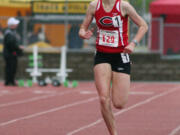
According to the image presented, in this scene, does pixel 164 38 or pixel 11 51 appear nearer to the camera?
pixel 11 51

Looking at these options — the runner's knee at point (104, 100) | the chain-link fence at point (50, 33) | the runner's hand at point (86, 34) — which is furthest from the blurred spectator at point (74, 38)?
the runner's knee at point (104, 100)

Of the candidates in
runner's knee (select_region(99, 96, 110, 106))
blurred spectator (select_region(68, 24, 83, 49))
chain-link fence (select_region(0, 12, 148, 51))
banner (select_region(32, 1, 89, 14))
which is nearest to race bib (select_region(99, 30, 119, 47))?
runner's knee (select_region(99, 96, 110, 106))

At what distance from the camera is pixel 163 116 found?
12125 millimetres

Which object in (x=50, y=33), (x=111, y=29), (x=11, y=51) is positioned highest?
(x=111, y=29)

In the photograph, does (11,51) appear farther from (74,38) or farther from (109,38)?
(109,38)

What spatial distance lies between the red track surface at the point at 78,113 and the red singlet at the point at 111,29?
5.59ft

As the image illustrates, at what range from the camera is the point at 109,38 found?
8125 mm

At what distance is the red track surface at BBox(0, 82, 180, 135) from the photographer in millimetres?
9970

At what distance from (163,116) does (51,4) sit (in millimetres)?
14364

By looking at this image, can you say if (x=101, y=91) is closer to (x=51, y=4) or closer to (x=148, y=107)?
(x=148, y=107)

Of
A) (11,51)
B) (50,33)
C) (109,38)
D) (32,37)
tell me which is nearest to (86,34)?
(109,38)

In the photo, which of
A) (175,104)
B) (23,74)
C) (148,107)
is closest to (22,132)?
(148,107)

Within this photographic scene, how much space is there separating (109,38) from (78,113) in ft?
15.8

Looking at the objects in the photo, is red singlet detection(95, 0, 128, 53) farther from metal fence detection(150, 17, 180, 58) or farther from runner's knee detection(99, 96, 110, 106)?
metal fence detection(150, 17, 180, 58)
